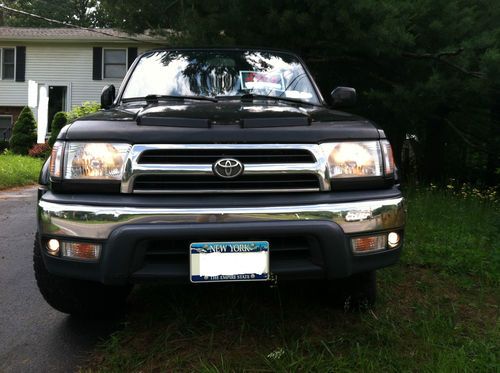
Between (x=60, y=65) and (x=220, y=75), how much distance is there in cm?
1986

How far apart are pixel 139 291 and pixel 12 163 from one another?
10.8 meters

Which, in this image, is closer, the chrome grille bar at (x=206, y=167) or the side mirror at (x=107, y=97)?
the chrome grille bar at (x=206, y=167)

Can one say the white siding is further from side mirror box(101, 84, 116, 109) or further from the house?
side mirror box(101, 84, 116, 109)

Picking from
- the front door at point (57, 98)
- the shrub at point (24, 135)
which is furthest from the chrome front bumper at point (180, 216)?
the front door at point (57, 98)

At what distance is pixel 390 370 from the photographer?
2.27 meters

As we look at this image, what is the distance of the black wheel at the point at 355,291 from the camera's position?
2887 millimetres

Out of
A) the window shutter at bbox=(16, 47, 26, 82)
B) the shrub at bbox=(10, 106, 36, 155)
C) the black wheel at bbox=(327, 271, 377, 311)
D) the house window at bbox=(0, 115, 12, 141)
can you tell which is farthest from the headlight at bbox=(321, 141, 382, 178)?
the window shutter at bbox=(16, 47, 26, 82)

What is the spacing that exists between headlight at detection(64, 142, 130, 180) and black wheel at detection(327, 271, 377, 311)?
4.82 ft

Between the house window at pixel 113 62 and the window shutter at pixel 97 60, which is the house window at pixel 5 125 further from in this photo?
the house window at pixel 113 62

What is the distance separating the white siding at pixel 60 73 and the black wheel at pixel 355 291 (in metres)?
19.6

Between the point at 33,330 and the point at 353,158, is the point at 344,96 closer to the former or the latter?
the point at 353,158

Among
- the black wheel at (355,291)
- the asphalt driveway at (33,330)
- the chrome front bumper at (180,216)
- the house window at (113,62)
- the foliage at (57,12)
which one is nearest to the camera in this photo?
the chrome front bumper at (180,216)

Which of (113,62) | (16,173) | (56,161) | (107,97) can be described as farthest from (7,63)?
(56,161)

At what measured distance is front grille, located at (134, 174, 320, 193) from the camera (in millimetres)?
2244
